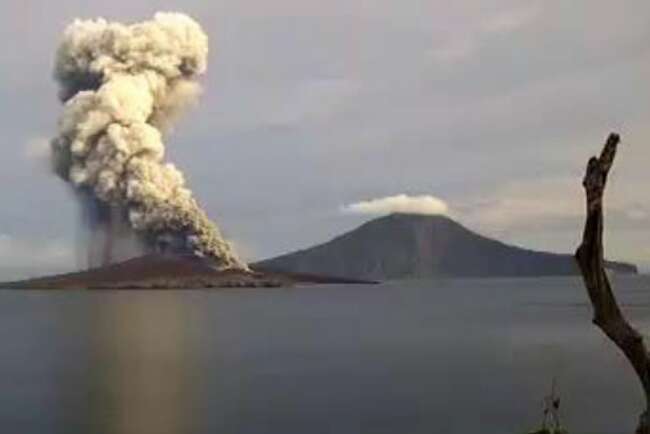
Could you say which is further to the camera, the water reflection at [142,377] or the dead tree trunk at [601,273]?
the water reflection at [142,377]

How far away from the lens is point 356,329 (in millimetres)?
108938

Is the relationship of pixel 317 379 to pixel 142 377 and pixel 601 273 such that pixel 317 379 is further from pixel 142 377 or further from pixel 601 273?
pixel 601 273

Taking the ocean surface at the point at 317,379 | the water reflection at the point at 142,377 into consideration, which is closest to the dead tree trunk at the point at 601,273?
the ocean surface at the point at 317,379

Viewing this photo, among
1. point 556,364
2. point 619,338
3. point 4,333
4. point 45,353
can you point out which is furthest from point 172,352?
point 619,338

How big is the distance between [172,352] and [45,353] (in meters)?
10.5

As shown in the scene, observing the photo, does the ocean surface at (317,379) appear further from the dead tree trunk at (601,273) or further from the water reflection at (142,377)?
the dead tree trunk at (601,273)

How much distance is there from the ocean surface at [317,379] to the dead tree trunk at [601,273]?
30369 millimetres

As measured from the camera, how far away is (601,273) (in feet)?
22.1

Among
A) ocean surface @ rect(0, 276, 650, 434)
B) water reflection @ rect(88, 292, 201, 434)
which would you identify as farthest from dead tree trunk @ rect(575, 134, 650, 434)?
water reflection @ rect(88, 292, 201, 434)

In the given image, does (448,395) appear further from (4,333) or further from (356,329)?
(4,333)

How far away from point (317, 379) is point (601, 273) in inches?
2019

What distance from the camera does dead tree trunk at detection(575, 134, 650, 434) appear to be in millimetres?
6539

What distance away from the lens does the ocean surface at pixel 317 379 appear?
4078 centimetres

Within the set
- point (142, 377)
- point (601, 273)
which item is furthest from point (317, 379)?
point (601, 273)
